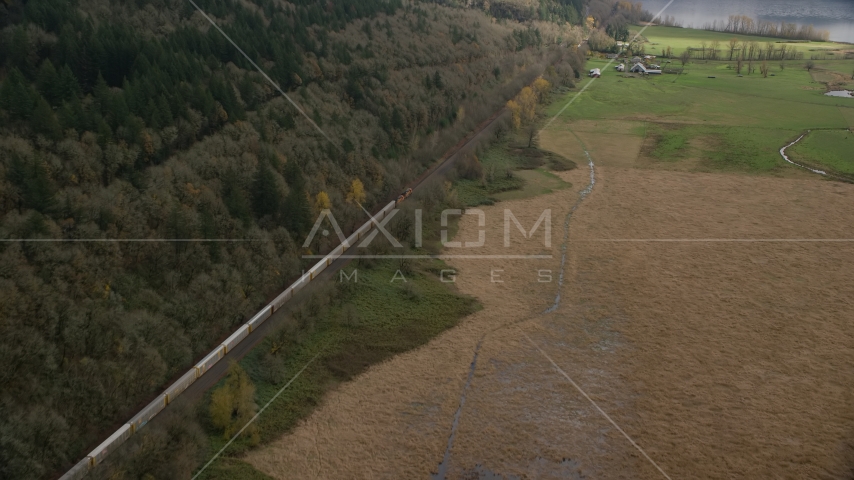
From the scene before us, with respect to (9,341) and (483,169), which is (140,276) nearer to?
(9,341)

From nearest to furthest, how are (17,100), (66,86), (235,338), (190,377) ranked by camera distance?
(190,377), (235,338), (17,100), (66,86)

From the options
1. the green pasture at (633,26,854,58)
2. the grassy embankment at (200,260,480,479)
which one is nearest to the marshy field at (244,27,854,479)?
the grassy embankment at (200,260,480,479)

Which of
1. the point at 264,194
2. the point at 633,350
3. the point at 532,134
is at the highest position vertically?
the point at 264,194

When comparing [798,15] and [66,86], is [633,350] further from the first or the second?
[798,15]

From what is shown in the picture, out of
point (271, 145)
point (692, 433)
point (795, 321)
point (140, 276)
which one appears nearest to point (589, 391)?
point (692, 433)

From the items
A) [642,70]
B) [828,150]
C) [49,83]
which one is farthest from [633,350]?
[642,70]

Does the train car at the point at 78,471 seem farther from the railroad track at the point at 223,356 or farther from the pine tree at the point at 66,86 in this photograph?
the pine tree at the point at 66,86

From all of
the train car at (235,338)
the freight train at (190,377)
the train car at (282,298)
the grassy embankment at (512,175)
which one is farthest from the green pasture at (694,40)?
the train car at (235,338)

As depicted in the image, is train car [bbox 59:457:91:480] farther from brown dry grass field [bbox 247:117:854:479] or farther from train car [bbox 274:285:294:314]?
train car [bbox 274:285:294:314]
